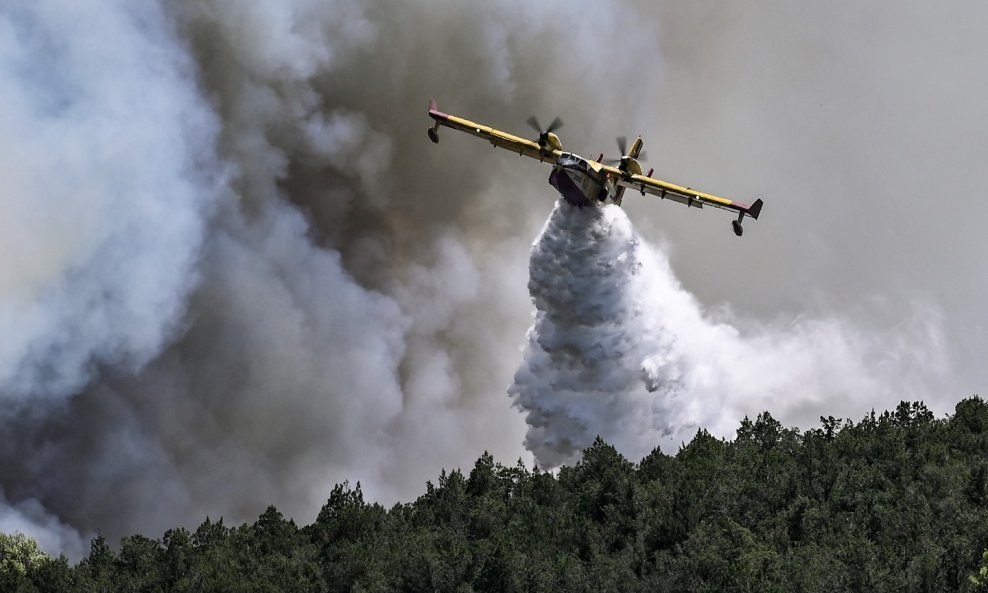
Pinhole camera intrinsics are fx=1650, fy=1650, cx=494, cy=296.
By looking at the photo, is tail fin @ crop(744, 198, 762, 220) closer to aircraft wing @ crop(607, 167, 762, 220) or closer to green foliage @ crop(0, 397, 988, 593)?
aircraft wing @ crop(607, 167, 762, 220)

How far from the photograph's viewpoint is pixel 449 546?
10050 centimetres

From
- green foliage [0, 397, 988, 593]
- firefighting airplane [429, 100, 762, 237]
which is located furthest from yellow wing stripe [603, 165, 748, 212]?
green foliage [0, 397, 988, 593]

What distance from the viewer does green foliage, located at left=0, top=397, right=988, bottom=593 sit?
88062 millimetres

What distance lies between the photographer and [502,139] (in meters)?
108

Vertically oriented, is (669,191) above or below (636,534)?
above

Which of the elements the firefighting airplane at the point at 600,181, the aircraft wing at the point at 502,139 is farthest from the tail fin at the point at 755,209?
the aircraft wing at the point at 502,139

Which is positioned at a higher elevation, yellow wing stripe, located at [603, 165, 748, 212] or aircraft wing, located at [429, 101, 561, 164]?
aircraft wing, located at [429, 101, 561, 164]

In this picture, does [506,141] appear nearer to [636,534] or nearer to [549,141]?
[549,141]

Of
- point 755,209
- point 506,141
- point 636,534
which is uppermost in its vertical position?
point 506,141

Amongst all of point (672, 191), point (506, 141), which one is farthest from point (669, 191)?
point (506, 141)

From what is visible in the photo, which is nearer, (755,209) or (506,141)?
(755,209)

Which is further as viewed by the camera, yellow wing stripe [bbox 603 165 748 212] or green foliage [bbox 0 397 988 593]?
yellow wing stripe [bbox 603 165 748 212]

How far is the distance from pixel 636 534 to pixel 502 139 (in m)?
27.0

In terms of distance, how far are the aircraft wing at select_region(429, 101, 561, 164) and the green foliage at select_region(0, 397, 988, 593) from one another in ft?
74.8
